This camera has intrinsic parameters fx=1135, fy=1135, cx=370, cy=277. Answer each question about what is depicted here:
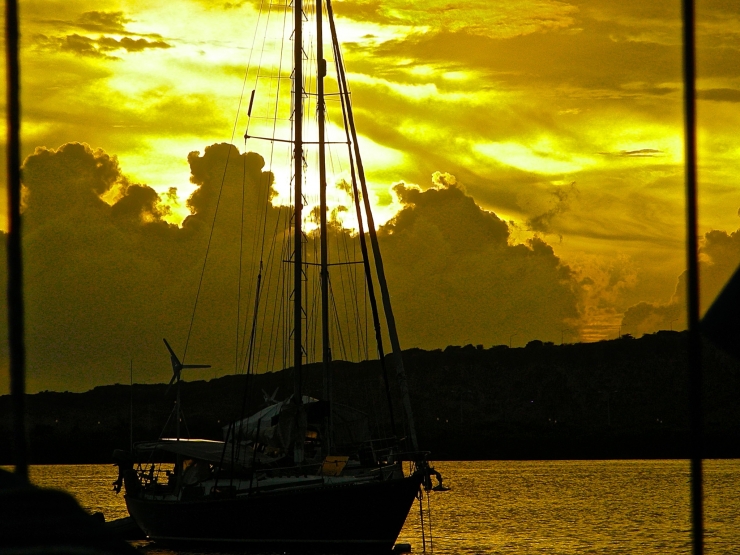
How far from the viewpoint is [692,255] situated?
7.35 meters

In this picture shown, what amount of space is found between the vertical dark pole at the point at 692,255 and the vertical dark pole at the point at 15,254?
4254 millimetres

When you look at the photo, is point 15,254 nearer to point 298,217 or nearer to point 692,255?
point 692,255

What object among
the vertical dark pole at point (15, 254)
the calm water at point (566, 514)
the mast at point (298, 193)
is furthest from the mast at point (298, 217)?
the vertical dark pole at point (15, 254)

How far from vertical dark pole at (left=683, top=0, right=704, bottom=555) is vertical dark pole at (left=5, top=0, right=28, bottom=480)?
14.0 ft

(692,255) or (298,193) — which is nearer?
(692,255)

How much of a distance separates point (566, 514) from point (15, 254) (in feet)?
274

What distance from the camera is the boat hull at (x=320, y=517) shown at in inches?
1583

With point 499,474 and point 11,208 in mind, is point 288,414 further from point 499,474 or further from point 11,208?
point 499,474

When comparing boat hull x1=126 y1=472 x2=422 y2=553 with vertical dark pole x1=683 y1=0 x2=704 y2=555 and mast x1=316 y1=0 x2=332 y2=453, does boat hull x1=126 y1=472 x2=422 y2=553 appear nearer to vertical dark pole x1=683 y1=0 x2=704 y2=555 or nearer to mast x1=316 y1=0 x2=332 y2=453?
mast x1=316 y1=0 x2=332 y2=453

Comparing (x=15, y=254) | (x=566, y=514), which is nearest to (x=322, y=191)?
(x=15, y=254)

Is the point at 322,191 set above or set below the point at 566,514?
above

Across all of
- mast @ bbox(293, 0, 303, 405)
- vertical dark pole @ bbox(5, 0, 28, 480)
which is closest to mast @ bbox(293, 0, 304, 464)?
mast @ bbox(293, 0, 303, 405)

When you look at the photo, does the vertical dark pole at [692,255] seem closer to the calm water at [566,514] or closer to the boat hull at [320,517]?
the boat hull at [320,517]

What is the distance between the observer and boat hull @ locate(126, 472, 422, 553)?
40219 millimetres
